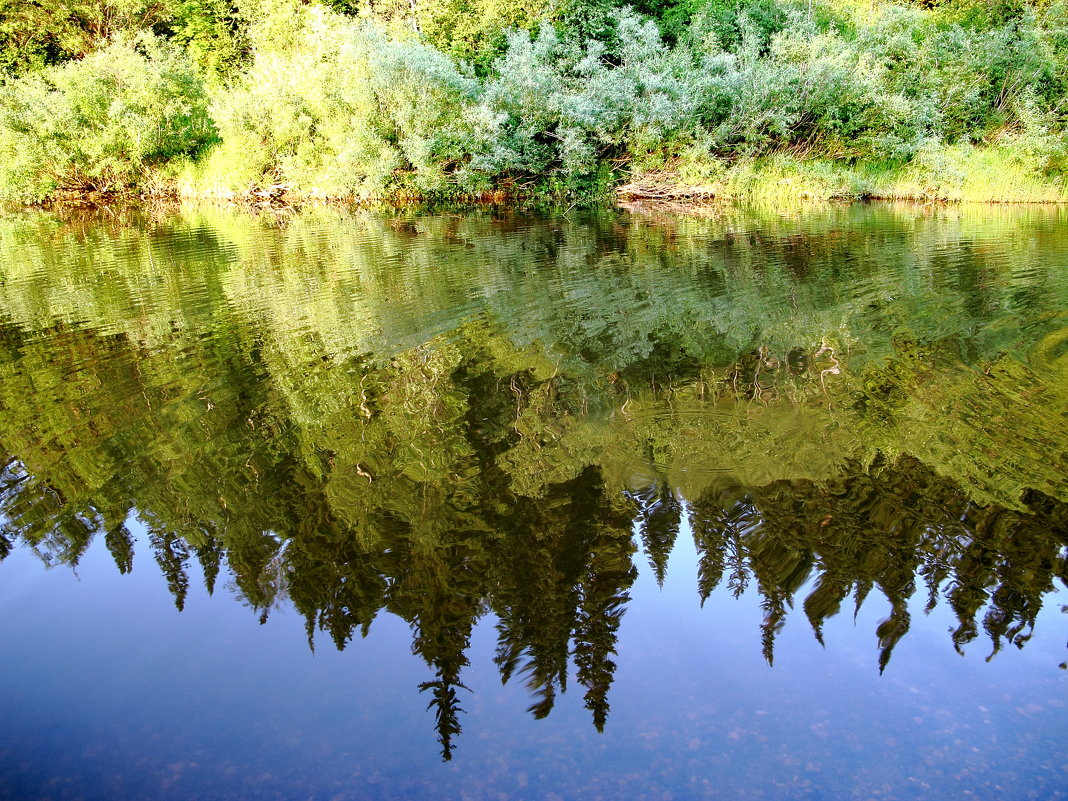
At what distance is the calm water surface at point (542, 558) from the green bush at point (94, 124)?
24.5 meters

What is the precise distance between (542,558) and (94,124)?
33.7 meters

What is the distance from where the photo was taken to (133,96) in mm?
31672

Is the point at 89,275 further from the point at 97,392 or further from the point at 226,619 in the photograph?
the point at 226,619

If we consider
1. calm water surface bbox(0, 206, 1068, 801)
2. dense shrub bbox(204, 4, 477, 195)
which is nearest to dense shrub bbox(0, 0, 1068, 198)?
dense shrub bbox(204, 4, 477, 195)

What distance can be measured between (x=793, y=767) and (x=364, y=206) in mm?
27719

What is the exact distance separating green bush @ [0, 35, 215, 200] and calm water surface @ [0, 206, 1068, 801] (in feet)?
80.5

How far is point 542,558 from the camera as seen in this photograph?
218 inches

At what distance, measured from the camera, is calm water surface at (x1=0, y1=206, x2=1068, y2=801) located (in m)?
4.12

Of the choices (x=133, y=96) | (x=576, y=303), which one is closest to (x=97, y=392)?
(x=576, y=303)

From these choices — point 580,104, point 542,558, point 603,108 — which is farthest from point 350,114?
point 542,558

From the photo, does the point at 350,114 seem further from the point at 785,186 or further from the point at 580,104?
the point at 785,186

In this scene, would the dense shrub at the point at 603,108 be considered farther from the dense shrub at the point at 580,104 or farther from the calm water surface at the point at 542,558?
the calm water surface at the point at 542,558

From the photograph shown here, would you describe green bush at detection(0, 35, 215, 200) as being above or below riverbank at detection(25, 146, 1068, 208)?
above

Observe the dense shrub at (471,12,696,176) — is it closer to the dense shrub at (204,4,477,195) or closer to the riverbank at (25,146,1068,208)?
the riverbank at (25,146,1068,208)
